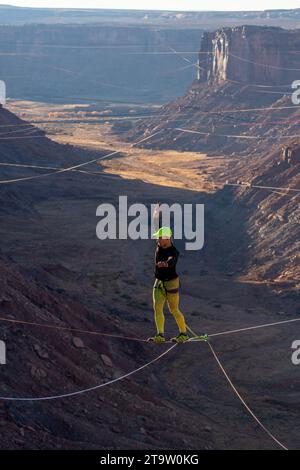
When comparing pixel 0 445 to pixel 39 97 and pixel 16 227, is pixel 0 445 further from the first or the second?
pixel 39 97

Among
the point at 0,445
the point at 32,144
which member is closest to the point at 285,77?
the point at 32,144

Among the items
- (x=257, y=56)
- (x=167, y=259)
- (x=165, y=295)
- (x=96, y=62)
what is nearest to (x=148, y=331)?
(x=165, y=295)

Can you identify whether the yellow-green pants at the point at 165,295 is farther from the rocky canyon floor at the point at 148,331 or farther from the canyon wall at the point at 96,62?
the canyon wall at the point at 96,62

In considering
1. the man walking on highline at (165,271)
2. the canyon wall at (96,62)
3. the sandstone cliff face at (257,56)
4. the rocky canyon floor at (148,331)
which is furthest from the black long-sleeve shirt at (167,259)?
the canyon wall at (96,62)

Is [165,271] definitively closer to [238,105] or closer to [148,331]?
[148,331]

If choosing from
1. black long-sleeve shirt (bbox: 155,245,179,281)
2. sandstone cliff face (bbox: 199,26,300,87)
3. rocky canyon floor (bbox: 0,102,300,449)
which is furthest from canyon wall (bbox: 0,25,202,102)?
black long-sleeve shirt (bbox: 155,245,179,281)
